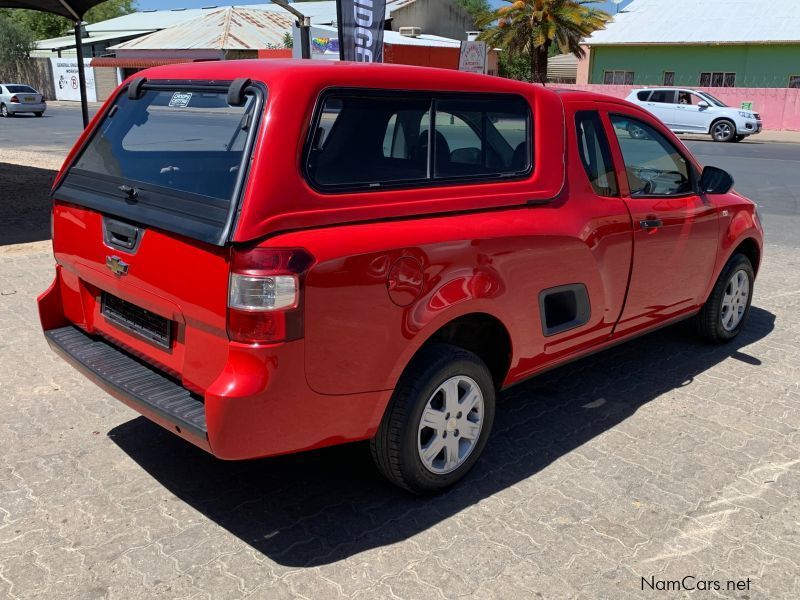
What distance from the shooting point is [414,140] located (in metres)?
3.40

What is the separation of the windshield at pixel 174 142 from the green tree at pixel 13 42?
60842mm

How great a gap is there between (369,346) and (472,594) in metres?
1.01

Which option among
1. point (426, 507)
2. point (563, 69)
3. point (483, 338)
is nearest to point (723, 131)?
point (483, 338)

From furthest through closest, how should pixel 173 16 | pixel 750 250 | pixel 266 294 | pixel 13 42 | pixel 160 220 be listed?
pixel 173 16 → pixel 13 42 → pixel 750 250 → pixel 160 220 → pixel 266 294

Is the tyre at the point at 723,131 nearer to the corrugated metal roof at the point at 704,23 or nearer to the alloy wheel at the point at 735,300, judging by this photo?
the corrugated metal roof at the point at 704,23

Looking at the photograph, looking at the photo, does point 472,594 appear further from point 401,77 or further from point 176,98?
point 176,98

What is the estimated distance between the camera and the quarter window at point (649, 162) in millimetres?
4371

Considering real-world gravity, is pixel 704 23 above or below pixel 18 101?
above

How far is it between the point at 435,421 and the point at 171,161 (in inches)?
65.1

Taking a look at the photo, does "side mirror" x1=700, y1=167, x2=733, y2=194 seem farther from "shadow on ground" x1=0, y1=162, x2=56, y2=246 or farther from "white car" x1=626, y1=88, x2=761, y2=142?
"white car" x1=626, y1=88, x2=761, y2=142

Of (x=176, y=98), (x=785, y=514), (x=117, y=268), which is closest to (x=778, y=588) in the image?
(x=785, y=514)

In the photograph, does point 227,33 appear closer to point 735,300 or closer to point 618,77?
point 618,77

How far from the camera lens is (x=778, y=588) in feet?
9.71

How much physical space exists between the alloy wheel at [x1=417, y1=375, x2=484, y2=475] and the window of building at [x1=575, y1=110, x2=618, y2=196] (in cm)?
136
